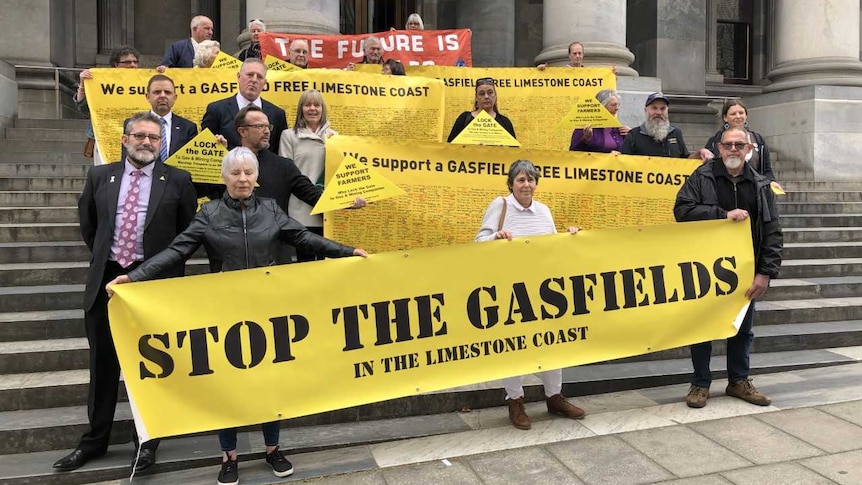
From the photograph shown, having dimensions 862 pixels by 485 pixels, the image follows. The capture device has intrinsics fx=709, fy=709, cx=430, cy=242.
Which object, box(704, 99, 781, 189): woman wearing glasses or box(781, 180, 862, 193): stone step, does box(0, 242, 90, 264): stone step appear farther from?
box(781, 180, 862, 193): stone step

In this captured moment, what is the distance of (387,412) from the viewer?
524cm

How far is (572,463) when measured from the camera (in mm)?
4477

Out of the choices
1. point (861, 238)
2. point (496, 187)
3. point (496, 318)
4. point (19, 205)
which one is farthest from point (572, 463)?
point (861, 238)

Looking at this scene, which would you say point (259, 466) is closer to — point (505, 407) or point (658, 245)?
point (505, 407)

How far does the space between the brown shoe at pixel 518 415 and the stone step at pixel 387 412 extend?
36 centimetres

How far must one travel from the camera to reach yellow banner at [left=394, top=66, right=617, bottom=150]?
8.16 meters

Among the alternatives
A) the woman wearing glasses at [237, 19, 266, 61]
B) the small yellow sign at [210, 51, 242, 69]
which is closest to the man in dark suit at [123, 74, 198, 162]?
the small yellow sign at [210, 51, 242, 69]

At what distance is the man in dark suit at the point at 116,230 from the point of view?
14.2 feet

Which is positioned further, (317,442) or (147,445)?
(317,442)

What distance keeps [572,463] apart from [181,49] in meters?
5.71

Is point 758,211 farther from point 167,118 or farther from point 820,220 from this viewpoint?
point 820,220

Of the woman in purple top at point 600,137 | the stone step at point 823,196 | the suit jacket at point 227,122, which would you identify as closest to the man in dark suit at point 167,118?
the suit jacket at point 227,122

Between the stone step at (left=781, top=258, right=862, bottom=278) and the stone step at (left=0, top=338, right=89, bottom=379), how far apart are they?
7.48 meters

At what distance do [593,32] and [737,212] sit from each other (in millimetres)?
6466
